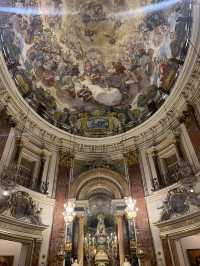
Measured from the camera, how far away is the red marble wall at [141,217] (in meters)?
9.77

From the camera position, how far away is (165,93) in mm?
12586

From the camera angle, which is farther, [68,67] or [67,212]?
[68,67]

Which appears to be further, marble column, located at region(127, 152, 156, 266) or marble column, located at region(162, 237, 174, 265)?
marble column, located at region(127, 152, 156, 266)

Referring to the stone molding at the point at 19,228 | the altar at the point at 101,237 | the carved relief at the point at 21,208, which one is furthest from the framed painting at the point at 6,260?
the altar at the point at 101,237

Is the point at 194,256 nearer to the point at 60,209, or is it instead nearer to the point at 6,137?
the point at 60,209

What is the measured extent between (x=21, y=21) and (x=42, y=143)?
7.29 m

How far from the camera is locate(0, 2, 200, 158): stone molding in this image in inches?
415

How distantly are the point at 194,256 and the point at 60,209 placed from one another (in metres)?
6.90

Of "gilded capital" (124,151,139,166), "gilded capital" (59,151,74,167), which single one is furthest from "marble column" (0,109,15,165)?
"gilded capital" (124,151,139,166)

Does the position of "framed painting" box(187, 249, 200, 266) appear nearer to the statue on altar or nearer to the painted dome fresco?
the statue on altar

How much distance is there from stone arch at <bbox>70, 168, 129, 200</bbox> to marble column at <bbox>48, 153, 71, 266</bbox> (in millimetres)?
573

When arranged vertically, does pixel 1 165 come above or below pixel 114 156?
below

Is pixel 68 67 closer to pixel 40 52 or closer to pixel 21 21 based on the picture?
pixel 40 52

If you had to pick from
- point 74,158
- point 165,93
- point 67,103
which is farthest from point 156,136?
point 67,103
